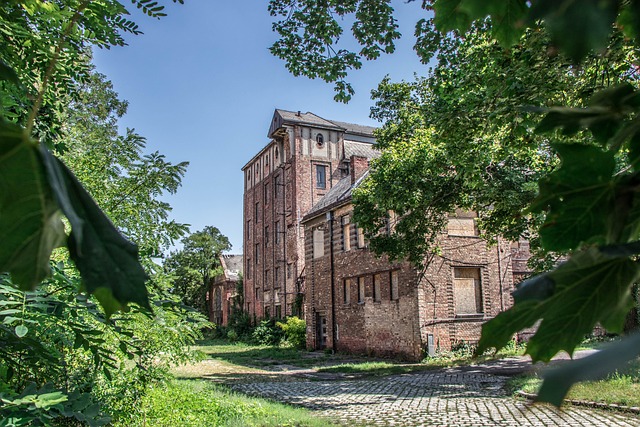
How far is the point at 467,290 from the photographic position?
18.7 m

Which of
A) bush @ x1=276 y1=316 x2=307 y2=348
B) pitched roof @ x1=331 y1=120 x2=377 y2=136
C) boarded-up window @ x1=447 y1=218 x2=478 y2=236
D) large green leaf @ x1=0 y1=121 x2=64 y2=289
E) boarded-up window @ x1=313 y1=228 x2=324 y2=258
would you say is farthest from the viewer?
pitched roof @ x1=331 y1=120 x2=377 y2=136

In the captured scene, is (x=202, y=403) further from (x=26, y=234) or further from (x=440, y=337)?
(x=440, y=337)

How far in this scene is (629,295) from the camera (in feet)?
1.94

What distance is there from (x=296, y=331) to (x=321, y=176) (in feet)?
33.3

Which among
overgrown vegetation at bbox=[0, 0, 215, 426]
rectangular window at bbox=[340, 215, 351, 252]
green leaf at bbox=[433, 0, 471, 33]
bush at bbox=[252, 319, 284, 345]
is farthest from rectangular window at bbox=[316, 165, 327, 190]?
green leaf at bbox=[433, 0, 471, 33]

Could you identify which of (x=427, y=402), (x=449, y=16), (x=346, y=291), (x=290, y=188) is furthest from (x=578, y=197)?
(x=290, y=188)

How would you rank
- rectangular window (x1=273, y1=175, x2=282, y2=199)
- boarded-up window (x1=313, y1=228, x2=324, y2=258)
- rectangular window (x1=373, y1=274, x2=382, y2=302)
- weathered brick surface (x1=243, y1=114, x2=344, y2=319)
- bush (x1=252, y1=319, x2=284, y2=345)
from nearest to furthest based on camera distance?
1. rectangular window (x1=373, y1=274, x2=382, y2=302)
2. boarded-up window (x1=313, y1=228, x2=324, y2=258)
3. bush (x1=252, y1=319, x2=284, y2=345)
4. weathered brick surface (x1=243, y1=114, x2=344, y2=319)
5. rectangular window (x1=273, y1=175, x2=282, y2=199)

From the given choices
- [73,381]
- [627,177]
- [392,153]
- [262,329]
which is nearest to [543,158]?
[392,153]

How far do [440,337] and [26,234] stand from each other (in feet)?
60.0

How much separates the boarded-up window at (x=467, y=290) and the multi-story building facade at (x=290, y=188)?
12236 mm

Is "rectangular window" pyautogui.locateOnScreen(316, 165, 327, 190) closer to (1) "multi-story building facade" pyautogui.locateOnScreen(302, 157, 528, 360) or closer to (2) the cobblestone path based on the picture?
(1) "multi-story building facade" pyautogui.locateOnScreen(302, 157, 528, 360)

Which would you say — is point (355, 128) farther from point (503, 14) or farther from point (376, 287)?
point (503, 14)

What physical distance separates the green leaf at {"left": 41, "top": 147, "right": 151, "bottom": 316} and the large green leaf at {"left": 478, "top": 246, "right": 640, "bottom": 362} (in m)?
0.41

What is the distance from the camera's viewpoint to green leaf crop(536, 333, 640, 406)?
1.25ft
